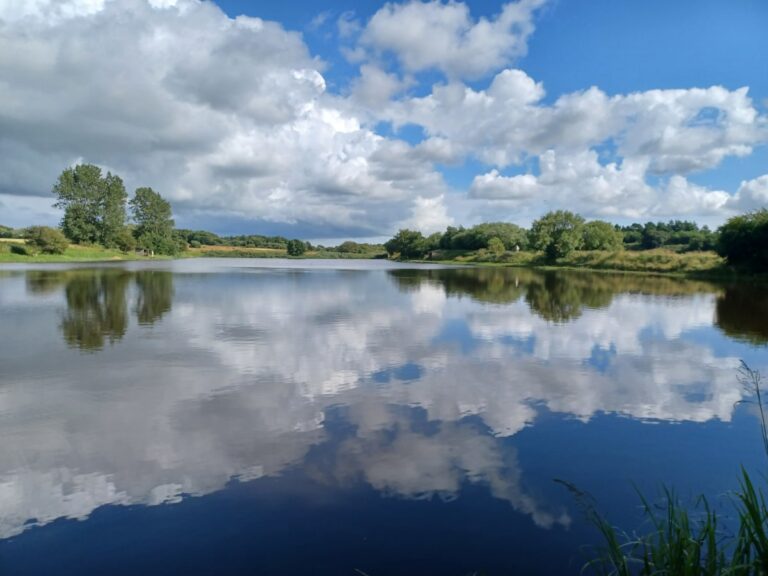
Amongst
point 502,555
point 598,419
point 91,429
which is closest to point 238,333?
point 91,429

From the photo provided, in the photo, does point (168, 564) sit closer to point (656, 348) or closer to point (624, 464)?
point (624, 464)

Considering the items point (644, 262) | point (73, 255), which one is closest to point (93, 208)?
point (73, 255)

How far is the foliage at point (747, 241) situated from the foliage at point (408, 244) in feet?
401

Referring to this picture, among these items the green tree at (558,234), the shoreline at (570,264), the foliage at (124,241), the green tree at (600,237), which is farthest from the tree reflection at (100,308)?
the green tree at (600,237)

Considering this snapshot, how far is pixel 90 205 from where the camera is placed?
8544 cm

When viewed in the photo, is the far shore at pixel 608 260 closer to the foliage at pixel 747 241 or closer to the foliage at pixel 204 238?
the foliage at pixel 747 241

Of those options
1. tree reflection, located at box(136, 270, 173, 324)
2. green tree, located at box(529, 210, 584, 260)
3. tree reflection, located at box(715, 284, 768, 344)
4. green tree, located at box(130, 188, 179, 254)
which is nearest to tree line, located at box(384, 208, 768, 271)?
green tree, located at box(529, 210, 584, 260)

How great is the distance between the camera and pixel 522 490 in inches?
245

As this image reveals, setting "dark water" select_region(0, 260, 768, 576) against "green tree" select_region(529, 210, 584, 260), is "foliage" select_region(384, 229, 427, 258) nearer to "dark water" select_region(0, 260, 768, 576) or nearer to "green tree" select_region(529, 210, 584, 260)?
"green tree" select_region(529, 210, 584, 260)

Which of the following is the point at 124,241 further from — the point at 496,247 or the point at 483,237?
the point at 483,237

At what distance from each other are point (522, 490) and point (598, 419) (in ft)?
11.3

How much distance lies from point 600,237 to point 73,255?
100m

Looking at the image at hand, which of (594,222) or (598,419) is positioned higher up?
(594,222)

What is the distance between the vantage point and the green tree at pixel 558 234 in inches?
3533
